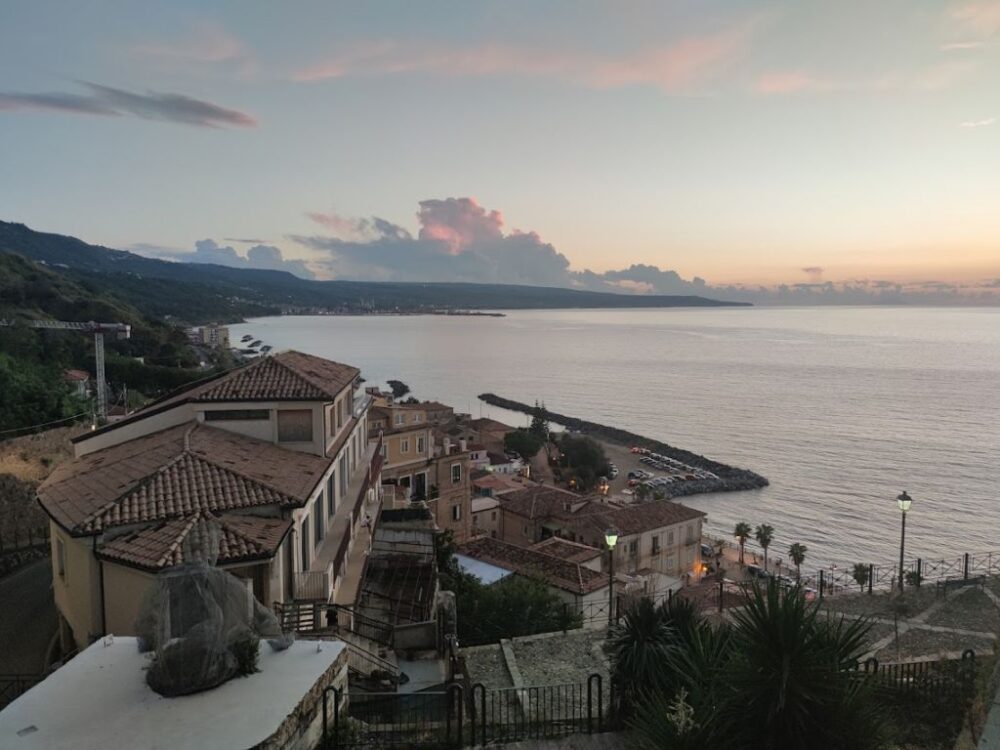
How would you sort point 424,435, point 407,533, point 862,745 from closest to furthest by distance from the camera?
point 862,745 < point 407,533 < point 424,435

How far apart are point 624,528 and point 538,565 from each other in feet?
42.8

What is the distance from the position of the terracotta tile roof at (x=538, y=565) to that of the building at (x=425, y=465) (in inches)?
182

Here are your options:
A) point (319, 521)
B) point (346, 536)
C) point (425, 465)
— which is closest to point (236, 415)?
point (319, 521)

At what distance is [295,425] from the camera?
52.3ft

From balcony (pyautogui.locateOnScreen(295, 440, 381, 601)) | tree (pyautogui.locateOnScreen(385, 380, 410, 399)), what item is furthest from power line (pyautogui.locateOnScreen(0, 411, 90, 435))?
tree (pyautogui.locateOnScreen(385, 380, 410, 399))

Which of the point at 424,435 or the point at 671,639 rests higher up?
the point at 671,639

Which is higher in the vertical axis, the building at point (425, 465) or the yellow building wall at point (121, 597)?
the yellow building wall at point (121, 597)

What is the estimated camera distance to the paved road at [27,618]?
13.2m

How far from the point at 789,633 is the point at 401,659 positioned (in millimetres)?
8435

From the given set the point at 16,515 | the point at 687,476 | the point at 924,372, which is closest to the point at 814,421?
the point at 687,476

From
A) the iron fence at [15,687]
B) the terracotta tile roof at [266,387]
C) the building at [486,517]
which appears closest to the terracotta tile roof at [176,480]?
the terracotta tile roof at [266,387]

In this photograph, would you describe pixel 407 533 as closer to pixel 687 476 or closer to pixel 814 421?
pixel 687 476

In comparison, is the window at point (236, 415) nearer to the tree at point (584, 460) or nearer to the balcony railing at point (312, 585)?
the balcony railing at point (312, 585)

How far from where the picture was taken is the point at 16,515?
23.3 metres
